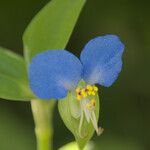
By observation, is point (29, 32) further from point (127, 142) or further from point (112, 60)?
point (127, 142)

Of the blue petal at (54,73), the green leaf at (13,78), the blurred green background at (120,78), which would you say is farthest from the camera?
the blurred green background at (120,78)

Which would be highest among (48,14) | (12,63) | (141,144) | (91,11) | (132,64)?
(48,14)

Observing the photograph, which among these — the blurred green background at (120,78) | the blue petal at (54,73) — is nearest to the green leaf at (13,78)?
the blue petal at (54,73)

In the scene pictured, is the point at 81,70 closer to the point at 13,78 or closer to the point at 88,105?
the point at 88,105

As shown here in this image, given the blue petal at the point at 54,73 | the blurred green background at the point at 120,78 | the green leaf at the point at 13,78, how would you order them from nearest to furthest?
the blue petal at the point at 54,73 < the green leaf at the point at 13,78 < the blurred green background at the point at 120,78

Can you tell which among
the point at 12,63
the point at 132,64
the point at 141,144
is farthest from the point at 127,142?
the point at 12,63

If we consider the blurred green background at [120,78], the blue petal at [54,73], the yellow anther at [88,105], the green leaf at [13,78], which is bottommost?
the blurred green background at [120,78]

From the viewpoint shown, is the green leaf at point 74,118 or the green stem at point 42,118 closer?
the green leaf at point 74,118

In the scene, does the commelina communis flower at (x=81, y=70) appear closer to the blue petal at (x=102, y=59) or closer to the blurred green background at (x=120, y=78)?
the blue petal at (x=102, y=59)

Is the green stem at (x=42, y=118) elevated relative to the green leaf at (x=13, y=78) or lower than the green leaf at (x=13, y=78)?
lower
